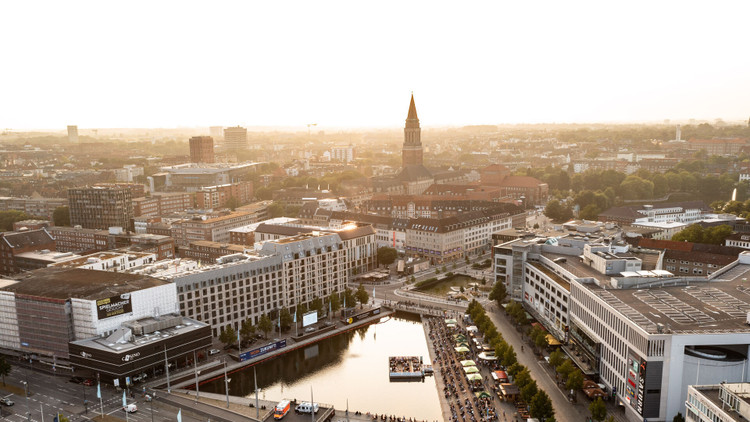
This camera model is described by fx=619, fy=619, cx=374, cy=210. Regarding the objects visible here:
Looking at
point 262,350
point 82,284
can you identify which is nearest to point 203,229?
point 82,284

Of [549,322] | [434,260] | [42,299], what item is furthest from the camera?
[434,260]

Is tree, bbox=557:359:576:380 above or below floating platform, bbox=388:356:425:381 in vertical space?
above

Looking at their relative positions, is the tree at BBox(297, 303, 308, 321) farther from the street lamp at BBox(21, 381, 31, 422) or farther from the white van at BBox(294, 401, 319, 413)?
the street lamp at BBox(21, 381, 31, 422)

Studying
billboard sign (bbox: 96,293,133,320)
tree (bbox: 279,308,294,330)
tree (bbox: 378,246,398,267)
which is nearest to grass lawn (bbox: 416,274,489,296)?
tree (bbox: 378,246,398,267)

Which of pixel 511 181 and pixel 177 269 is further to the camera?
pixel 511 181

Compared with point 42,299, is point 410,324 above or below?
below

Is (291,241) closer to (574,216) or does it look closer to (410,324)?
(410,324)

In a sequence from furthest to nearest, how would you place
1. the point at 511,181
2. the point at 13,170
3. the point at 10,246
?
the point at 13,170, the point at 511,181, the point at 10,246

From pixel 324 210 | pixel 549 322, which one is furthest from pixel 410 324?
pixel 324 210
